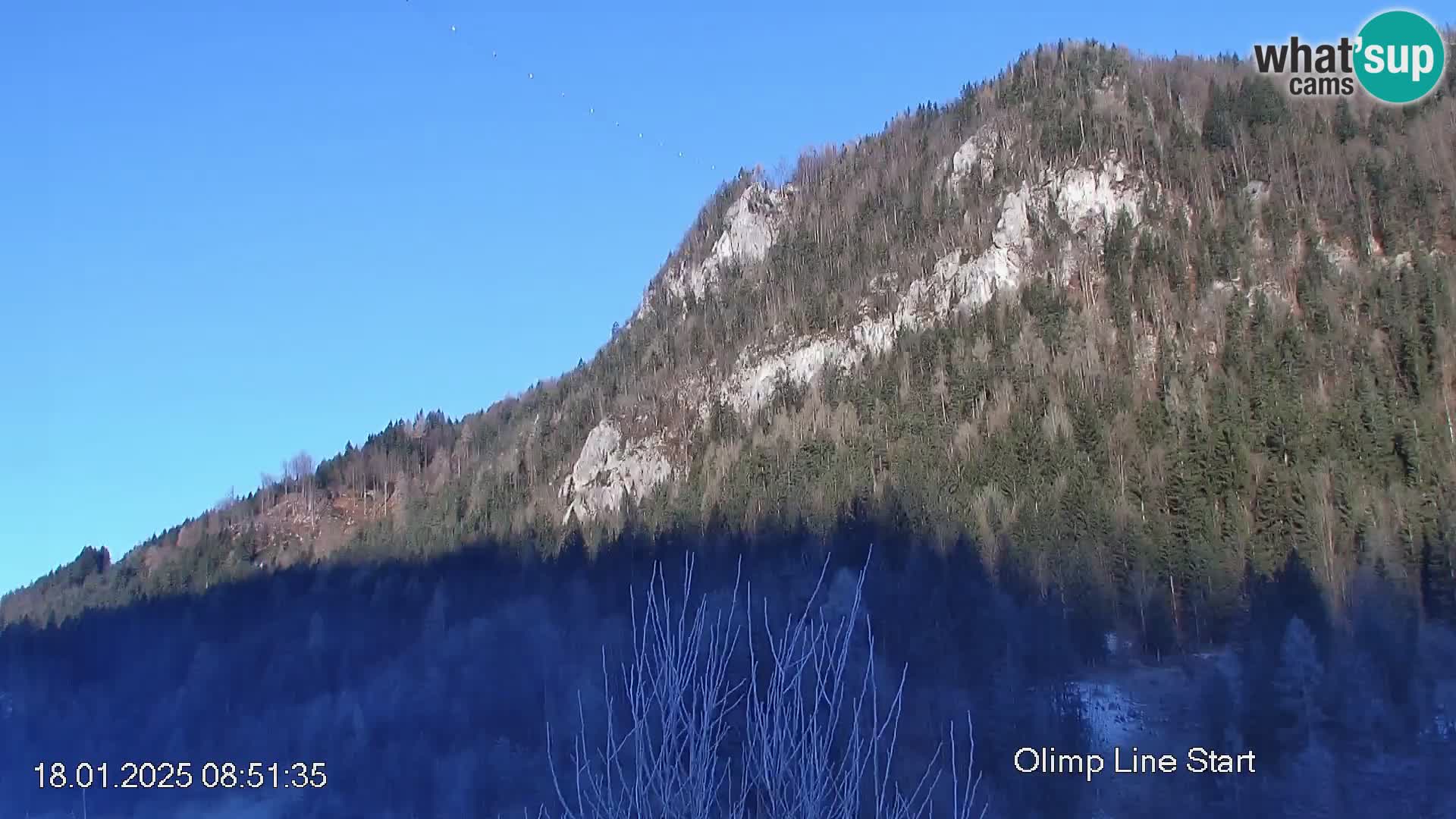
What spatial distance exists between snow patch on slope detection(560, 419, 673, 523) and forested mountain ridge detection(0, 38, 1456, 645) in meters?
0.36

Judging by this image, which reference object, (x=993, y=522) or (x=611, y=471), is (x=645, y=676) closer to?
(x=993, y=522)

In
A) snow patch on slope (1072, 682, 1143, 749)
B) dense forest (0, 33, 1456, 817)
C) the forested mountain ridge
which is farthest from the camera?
the forested mountain ridge

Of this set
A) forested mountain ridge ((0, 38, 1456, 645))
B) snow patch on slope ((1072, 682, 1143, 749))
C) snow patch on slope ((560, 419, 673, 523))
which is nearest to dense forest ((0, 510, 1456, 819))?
snow patch on slope ((1072, 682, 1143, 749))

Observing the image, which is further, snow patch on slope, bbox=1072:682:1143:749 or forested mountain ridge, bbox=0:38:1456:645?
forested mountain ridge, bbox=0:38:1456:645

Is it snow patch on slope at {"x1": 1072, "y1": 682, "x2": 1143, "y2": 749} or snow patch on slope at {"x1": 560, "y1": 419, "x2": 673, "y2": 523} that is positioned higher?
snow patch on slope at {"x1": 560, "y1": 419, "x2": 673, "y2": 523}

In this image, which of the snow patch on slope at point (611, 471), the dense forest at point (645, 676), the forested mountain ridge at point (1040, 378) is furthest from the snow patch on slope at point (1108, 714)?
the snow patch on slope at point (611, 471)

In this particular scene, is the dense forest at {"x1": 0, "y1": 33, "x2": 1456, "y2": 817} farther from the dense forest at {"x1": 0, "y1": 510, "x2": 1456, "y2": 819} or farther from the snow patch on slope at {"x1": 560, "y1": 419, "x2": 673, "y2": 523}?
the snow patch on slope at {"x1": 560, "y1": 419, "x2": 673, "y2": 523}

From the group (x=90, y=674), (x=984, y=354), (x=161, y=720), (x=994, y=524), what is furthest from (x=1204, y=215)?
(x=90, y=674)

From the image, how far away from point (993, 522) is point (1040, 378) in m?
15.0

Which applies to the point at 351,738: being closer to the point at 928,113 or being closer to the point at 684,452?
the point at 684,452

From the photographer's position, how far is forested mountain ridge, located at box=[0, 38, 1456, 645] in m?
56.3

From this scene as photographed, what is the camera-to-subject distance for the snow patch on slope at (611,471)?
3280 inches

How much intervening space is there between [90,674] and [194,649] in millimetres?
8710

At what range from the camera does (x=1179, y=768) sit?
141 ft
